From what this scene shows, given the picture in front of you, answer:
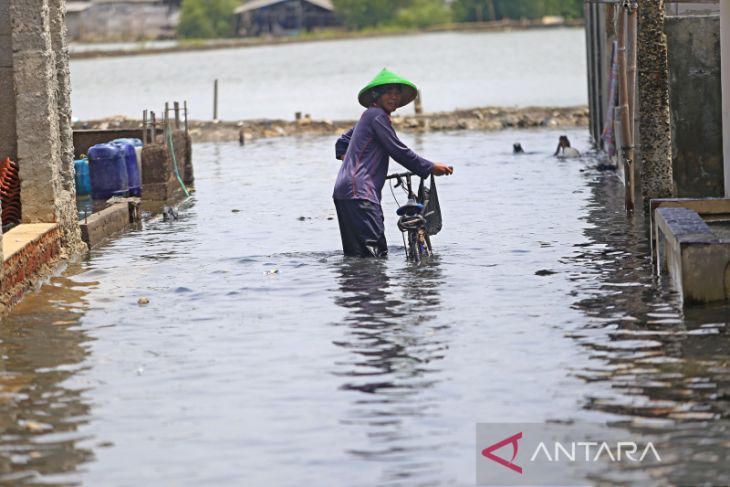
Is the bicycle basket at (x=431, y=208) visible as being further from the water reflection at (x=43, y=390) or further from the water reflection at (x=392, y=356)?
the water reflection at (x=43, y=390)

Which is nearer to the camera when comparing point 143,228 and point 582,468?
point 582,468

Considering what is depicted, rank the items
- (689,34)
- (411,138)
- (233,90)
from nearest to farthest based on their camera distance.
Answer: (689,34)
(411,138)
(233,90)

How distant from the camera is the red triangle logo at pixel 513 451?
295 inches

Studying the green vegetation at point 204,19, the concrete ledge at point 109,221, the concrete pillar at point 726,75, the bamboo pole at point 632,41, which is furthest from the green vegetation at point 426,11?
the concrete pillar at point 726,75

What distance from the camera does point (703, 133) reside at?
17031 mm

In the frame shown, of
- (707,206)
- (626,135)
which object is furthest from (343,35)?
(707,206)

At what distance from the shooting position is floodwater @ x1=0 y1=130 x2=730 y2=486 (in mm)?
7906

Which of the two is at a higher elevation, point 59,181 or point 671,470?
point 59,181

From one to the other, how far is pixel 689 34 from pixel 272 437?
1001 centimetres

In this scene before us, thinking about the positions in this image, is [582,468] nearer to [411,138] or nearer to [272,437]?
[272,437]

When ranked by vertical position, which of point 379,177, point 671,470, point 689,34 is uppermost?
point 689,34

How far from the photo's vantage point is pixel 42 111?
14.8m

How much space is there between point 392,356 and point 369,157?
12.0ft

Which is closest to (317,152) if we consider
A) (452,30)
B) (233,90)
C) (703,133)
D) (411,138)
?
(411,138)
